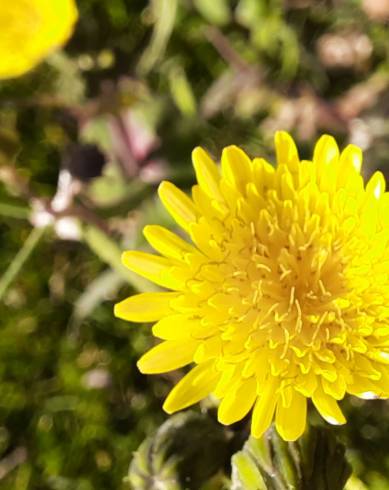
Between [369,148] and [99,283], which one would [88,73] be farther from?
[369,148]

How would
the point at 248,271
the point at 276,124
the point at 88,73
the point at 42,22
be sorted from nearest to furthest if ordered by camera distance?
the point at 248,271 < the point at 42,22 < the point at 88,73 < the point at 276,124

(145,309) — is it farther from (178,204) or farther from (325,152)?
(325,152)

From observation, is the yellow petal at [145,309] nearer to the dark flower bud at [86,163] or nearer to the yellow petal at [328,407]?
the yellow petal at [328,407]

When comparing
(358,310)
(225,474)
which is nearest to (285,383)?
(358,310)

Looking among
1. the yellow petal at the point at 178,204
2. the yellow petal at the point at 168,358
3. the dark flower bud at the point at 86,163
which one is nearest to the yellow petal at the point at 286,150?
the yellow petal at the point at 178,204

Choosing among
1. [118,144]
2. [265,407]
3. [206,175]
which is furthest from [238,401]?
[118,144]
